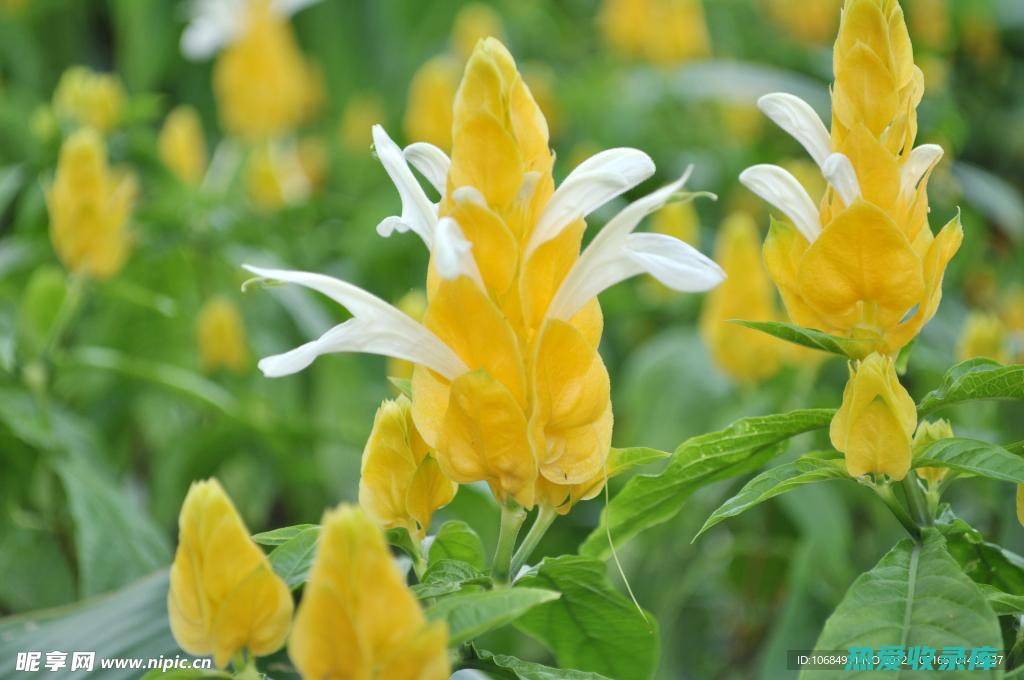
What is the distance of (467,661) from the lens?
44 cm

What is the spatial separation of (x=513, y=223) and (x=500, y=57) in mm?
59

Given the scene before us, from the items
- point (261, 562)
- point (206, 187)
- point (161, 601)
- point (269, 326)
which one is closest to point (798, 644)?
point (161, 601)

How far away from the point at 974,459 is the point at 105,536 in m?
0.59

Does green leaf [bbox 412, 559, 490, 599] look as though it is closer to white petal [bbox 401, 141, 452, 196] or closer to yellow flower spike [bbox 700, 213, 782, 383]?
white petal [bbox 401, 141, 452, 196]

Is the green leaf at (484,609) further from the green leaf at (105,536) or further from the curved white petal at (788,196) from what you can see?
the green leaf at (105,536)

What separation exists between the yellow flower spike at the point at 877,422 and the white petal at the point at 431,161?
0.57 ft

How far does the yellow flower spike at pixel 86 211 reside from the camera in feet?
3.12

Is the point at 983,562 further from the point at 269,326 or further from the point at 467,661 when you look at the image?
the point at 269,326

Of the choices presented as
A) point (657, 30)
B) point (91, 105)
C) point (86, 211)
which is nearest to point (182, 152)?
point (91, 105)

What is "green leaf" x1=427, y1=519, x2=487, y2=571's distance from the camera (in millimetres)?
494

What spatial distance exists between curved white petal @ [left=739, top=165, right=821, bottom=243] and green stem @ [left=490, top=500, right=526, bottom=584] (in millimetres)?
160

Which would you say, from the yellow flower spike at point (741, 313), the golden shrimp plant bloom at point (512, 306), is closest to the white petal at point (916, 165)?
the golden shrimp plant bloom at point (512, 306)

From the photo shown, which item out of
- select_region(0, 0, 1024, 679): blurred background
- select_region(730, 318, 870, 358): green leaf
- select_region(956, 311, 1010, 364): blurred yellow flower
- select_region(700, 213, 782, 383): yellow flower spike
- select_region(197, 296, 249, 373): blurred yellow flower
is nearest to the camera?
select_region(730, 318, 870, 358): green leaf

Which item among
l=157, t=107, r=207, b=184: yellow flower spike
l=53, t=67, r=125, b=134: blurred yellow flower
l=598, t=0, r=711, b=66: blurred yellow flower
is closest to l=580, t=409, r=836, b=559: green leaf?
l=53, t=67, r=125, b=134: blurred yellow flower
